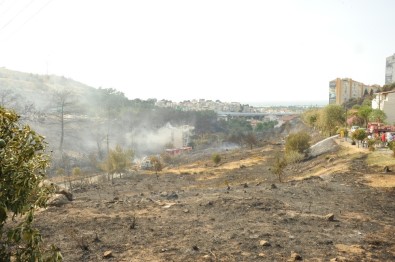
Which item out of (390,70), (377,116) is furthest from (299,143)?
(390,70)

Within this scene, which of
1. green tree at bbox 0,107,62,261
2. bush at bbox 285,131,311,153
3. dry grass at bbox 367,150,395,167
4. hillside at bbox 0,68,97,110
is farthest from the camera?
hillside at bbox 0,68,97,110

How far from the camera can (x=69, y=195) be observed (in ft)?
57.9

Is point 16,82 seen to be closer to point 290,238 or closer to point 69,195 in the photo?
point 69,195

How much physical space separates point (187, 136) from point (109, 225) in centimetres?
7597

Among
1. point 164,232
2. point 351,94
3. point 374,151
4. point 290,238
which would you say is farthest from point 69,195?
point 351,94

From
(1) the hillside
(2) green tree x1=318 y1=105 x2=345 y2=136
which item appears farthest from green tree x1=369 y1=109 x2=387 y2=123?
(1) the hillside

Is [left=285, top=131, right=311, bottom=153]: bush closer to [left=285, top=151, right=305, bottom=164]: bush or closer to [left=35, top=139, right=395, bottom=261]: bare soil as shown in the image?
[left=285, top=151, right=305, bottom=164]: bush

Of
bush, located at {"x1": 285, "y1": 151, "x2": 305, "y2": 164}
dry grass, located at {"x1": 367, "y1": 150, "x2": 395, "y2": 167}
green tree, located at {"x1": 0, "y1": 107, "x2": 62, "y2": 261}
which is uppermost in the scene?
green tree, located at {"x1": 0, "y1": 107, "x2": 62, "y2": 261}

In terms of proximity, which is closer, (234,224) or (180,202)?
(234,224)

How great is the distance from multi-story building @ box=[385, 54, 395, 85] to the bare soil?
348ft

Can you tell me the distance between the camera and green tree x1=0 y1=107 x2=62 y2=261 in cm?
336

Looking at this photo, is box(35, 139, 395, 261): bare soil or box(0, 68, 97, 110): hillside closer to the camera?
box(35, 139, 395, 261): bare soil

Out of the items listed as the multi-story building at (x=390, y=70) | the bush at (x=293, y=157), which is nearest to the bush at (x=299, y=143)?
the bush at (x=293, y=157)

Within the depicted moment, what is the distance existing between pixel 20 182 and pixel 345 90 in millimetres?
111055
